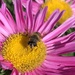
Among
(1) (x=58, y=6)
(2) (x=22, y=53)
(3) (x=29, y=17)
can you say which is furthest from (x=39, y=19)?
(1) (x=58, y=6)

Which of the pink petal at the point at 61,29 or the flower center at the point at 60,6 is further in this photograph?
Answer: the flower center at the point at 60,6

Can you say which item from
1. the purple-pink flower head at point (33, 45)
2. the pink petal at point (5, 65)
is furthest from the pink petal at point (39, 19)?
the pink petal at point (5, 65)

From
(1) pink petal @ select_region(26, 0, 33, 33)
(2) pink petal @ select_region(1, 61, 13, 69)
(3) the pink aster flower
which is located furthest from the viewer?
(3) the pink aster flower

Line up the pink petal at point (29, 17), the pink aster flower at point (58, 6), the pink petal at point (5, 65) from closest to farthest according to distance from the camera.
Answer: the pink petal at point (5, 65) < the pink petal at point (29, 17) < the pink aster flower at point (58, 6)

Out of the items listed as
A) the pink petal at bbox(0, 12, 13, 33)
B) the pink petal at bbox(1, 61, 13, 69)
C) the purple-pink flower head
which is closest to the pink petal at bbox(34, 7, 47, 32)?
the purple-pink flower head

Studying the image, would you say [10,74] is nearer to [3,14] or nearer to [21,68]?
[21,68]

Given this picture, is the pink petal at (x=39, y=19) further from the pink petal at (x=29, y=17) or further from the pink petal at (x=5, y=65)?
the pink petal at (x=5, y=65)

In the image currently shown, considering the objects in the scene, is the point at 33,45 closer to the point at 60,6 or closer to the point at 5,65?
the point at 5,65

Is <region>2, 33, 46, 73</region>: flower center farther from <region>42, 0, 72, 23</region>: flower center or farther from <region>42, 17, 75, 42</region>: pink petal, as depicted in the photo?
<region>42, 0, 72, 23</region>: flower center
